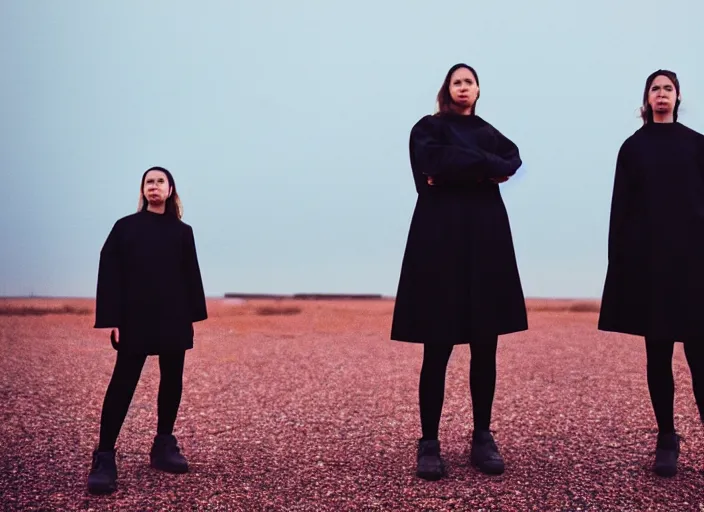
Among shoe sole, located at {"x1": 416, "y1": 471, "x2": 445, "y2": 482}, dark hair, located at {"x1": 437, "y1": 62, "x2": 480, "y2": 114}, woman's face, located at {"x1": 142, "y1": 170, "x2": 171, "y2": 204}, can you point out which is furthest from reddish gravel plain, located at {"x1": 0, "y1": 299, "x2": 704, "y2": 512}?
dark hair, located at {"x1": 437, "y1": 62, "x2": 480, "y2": 114}

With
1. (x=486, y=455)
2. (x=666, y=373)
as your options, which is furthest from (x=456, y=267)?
(x=666, y=373)

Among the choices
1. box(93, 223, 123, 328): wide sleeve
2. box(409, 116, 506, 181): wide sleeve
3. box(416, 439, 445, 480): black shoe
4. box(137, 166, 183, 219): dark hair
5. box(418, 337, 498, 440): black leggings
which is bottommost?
box(416, 439, 445, 480): black shoe

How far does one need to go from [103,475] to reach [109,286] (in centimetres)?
120

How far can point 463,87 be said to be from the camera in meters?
4.36

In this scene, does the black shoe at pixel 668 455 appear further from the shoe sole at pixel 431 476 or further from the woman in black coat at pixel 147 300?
the woman in black coat at pixel 147 300

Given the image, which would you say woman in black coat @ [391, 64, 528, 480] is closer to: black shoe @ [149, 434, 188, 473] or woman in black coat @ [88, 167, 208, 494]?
woman in black coat @ [88, 167, 208, 494]

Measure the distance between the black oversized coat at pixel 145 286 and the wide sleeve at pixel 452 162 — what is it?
5.61ft

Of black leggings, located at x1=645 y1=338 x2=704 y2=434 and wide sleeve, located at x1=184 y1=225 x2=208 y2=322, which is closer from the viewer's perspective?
black leggings, located at x1=645 y1=338 x2=704 y2=434

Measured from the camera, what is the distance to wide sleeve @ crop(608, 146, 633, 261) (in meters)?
4.44

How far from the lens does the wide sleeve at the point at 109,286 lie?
431 cm

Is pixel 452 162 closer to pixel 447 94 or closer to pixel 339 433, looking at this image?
pixel 447 94

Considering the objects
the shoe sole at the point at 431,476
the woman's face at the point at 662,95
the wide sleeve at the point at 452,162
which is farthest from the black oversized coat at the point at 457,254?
the woman's face at the point at 662,95

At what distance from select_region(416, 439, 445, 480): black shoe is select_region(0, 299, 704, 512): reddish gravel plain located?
6cm

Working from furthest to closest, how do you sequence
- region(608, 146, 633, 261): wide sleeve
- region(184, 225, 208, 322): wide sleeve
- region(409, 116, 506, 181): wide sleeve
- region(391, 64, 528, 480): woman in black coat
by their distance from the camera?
region(184, 225, 208, 322): wide sleeve < region(608, 146, 633, 261): wide sleeve < region(391, 64, 528, 480): woman in black coat < region(409, 116, 506, 181): wide sleeve
